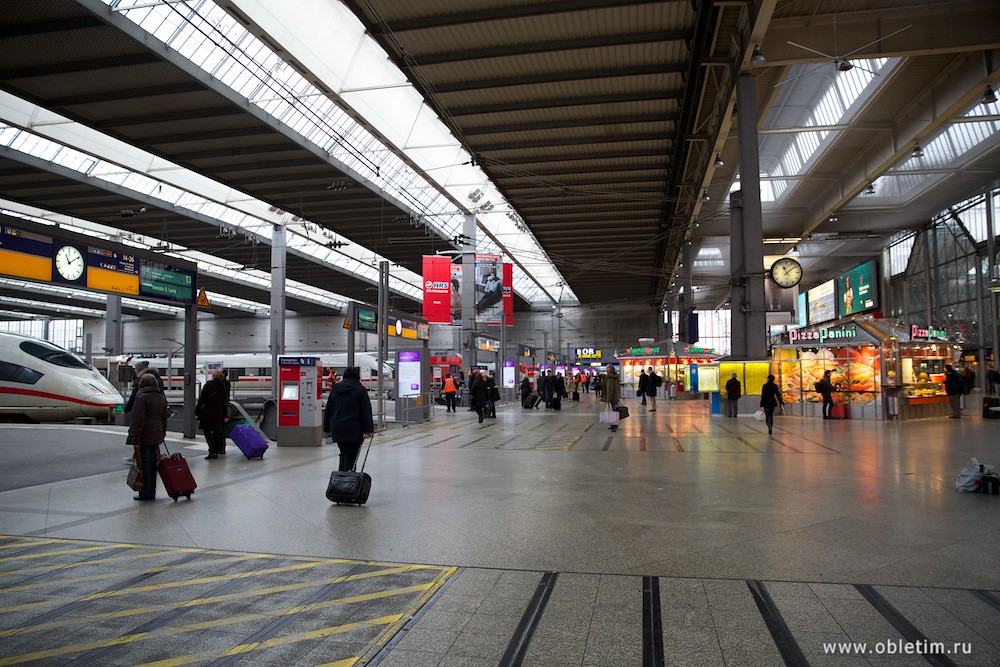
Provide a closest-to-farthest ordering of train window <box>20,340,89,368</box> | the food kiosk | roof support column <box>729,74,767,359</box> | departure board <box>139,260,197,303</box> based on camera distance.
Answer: departure board <box>139,260,197,303</box>
train window <box>20,340,89,368</box>
roof support column <box>729,74,767,359</box>
the food kiosk

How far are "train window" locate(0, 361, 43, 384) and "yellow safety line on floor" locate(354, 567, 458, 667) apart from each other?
19572mm

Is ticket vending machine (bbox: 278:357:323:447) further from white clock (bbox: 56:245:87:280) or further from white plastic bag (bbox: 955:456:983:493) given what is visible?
white plastic bag (bbox: 955:456:983:493)

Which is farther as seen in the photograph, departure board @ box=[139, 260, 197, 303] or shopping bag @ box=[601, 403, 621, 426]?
shopping bag @ box=[601, 403, 621, 426]

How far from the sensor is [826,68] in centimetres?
2558

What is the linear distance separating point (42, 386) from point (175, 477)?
15.0 m

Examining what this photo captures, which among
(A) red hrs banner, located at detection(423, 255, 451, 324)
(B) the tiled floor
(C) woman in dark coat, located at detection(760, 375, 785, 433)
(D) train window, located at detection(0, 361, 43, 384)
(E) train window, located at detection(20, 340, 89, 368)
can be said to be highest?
(A) red hrs banner, located at detection(423, 255, 451, 324)

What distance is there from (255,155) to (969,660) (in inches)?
Result: 1017

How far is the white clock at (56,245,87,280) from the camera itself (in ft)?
39.9

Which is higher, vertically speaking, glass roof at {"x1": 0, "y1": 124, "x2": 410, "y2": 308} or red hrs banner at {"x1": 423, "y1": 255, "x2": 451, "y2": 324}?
glass roof at {"x1": 0, "y1": 124, "x2": 410, "y2": 308}

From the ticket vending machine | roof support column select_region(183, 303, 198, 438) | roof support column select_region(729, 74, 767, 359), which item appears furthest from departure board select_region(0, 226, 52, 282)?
roof support column select_region(729, 74, 767, 359)

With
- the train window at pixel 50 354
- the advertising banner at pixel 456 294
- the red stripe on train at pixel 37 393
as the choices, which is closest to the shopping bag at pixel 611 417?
the red stripe on train at pixel 37 393

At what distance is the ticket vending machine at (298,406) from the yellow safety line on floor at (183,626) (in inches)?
420

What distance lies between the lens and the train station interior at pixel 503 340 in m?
4.58

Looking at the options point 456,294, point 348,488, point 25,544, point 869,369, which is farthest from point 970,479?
point 456,294
